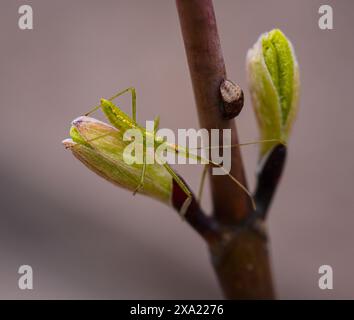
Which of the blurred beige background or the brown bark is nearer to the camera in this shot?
the brown bark

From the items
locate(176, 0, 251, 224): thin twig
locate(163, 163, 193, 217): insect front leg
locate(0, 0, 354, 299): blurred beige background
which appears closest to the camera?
locate(176, 0, 251, 224): thin twig

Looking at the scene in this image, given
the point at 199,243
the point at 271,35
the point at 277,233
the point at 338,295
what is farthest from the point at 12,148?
the point at 271,35

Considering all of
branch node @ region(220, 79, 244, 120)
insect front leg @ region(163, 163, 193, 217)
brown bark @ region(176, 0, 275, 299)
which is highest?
branch node @ region(220, 79, 244, 120)

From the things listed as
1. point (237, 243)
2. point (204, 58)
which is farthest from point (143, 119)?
point (204, 58)

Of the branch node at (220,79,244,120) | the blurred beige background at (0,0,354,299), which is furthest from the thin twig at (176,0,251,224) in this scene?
the blurred beige background at (0,0,354,299)

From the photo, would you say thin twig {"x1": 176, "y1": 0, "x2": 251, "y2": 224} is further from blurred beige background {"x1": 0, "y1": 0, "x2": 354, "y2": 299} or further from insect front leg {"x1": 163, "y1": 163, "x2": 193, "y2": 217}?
blurred beige background {"x1": 0, "y1": 0, "x2": 354, "y2": 299}

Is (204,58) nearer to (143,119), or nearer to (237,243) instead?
(237,243)

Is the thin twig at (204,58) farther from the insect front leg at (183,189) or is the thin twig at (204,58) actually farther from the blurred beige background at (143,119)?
the blurred beige background at (143,119)

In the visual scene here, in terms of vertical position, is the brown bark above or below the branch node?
below

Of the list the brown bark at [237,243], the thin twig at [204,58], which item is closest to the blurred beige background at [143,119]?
the brown bark at [237,243]
